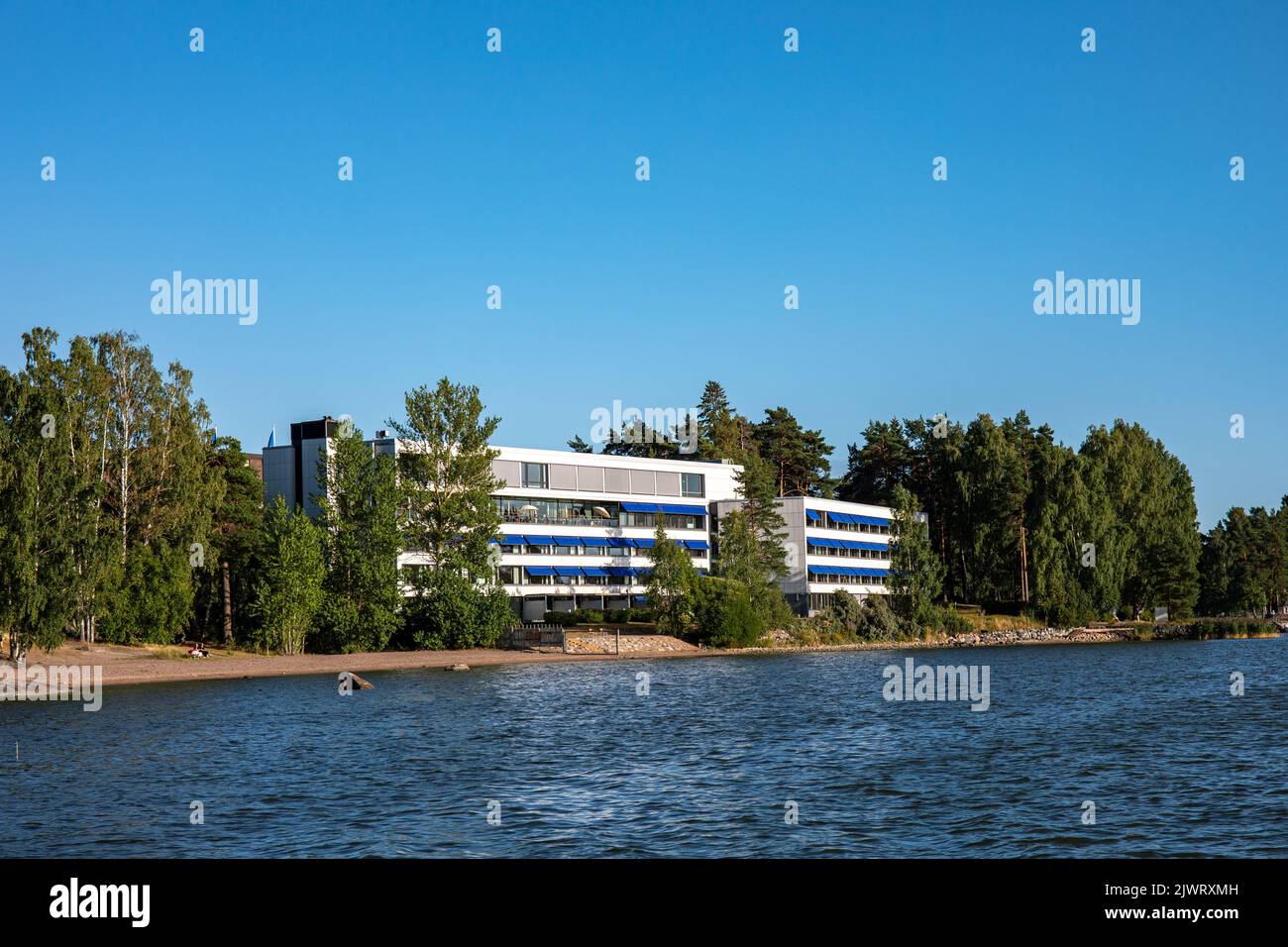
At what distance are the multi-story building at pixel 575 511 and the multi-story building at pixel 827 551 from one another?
220 inches

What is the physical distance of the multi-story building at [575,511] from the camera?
357 ft

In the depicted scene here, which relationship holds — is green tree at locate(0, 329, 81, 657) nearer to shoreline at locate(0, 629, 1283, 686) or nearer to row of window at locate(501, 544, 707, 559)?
shoreline at locate(0, 629, 1283, 686)

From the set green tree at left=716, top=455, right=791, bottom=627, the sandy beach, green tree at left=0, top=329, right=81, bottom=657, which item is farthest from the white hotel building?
green tree at left=0, top=329, right=81, bottom=657

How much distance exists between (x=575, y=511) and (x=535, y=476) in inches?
232

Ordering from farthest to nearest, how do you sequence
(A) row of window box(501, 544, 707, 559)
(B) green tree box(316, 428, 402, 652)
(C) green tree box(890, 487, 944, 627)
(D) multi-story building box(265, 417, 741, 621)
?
(C) green tree box(890, 487, 944, 627)
(A) row of window box(501, 544, 707, 559)
(D) multi-story building box(265, 417, 741, 621)
(B) green tree box(316, 428, 402, 652)

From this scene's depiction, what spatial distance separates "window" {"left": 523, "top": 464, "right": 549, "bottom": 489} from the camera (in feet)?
381

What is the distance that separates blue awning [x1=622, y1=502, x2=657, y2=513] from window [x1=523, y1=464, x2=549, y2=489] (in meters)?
10.6

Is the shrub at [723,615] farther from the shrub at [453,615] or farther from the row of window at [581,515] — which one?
the shrub at [453,615]

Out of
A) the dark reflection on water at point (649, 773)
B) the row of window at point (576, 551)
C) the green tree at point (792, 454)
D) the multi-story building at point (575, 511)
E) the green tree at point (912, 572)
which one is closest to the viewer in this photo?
the dark reflection on water at point (649, 773)

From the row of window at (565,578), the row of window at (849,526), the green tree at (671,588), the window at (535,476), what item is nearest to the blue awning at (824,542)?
the row of window at (849,526)

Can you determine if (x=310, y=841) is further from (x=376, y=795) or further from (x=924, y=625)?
(x=924, y=625)

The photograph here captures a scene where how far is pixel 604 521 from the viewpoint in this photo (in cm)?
12175
